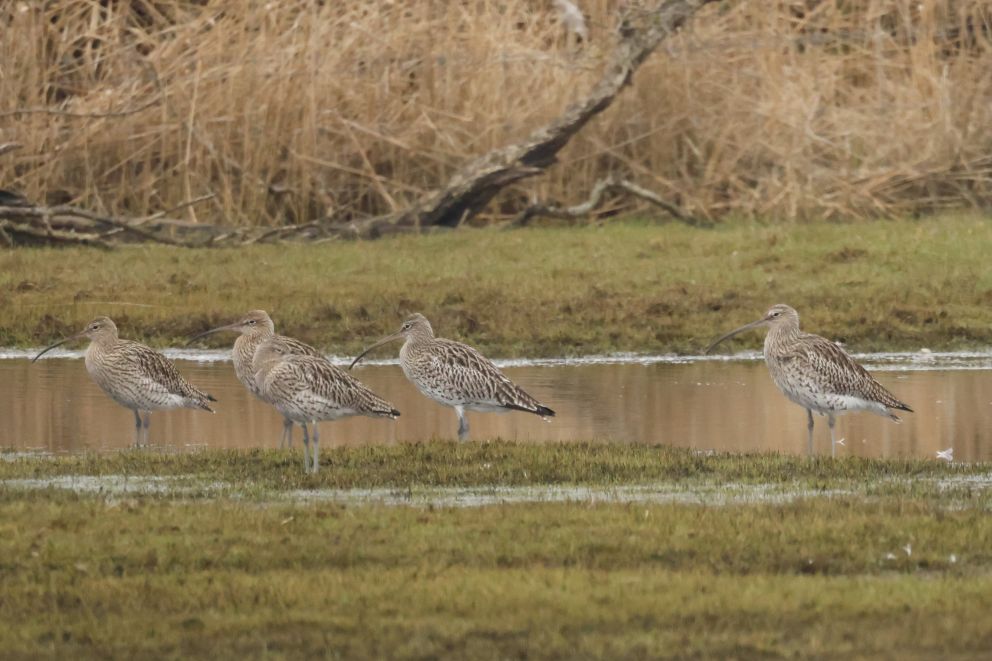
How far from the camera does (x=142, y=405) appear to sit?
13.0m

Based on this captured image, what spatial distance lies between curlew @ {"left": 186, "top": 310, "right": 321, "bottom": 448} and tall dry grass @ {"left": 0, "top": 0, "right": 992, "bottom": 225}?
30.8 ft

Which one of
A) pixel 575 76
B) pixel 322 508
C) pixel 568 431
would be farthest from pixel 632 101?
pixel 322 508

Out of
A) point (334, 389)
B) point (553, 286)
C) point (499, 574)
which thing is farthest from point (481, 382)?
point (553, 286)

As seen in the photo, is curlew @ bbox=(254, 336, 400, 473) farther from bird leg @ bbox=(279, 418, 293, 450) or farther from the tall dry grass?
the tall dry grass

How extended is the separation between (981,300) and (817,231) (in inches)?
135

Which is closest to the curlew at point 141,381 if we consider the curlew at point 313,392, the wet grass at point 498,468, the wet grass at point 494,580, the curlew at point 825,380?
the curlew at point 313,392

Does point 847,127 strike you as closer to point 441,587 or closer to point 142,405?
point 142,405

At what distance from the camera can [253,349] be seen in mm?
12734

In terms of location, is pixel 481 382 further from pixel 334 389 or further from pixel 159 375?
pixel 159 375

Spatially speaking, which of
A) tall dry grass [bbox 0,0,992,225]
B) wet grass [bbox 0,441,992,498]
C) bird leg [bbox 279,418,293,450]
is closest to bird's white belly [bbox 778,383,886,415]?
wet grass [bbox 0,441,992,498]

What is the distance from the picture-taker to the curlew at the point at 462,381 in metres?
12.5

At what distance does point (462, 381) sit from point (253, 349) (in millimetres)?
1259

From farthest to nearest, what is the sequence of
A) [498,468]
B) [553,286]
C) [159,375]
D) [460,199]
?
[460,199] < [553,286] < [159,375] < [498,468]

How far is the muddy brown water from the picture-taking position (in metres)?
12.7
